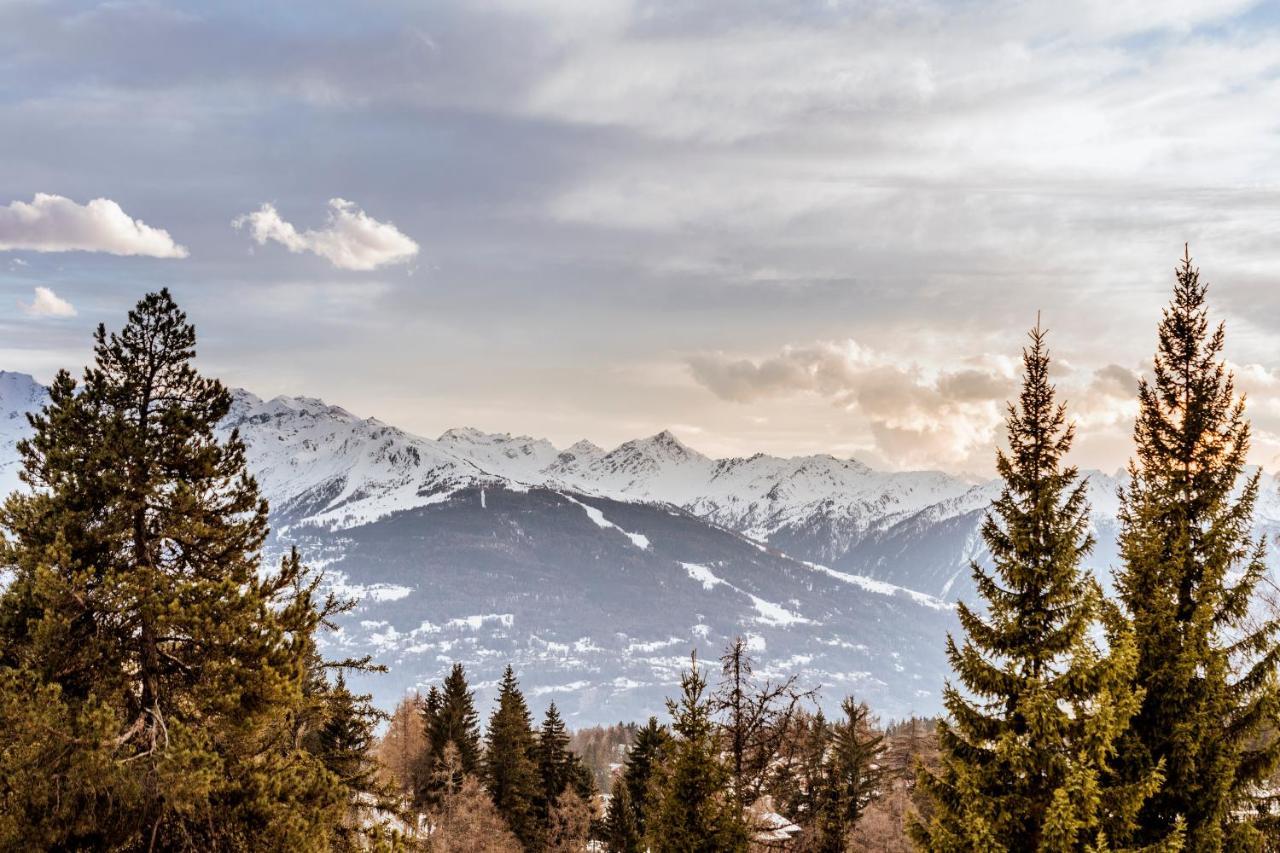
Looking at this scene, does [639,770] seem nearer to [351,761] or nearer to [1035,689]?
[351,761]

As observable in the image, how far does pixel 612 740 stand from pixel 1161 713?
197094 mm

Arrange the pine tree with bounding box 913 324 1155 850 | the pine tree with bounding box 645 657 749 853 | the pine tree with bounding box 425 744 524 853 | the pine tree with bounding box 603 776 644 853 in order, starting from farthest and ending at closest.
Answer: the pine tree with bounding box 603 776 644 853 < the pine tree with bounding box 425 744 524 853 < the pine tree with bounding box 645 657 749 853 < the pine tree with bounding box 913 324 1155 850

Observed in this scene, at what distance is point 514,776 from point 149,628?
45.0 meters

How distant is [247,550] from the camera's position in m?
17.0

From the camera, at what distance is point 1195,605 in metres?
16.6

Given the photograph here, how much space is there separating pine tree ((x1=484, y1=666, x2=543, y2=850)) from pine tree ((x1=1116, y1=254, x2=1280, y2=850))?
149 ft

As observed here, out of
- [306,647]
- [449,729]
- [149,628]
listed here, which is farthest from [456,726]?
[149,628]

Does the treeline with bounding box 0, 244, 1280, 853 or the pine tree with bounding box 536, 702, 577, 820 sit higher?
the treeline with bounding box 0, 244, 1280, 853

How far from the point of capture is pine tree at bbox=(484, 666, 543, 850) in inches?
2180

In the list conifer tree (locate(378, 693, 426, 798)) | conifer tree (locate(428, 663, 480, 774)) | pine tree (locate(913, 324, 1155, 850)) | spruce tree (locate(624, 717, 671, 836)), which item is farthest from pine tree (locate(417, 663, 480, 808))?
pine tree (locate(913, 324, 1155, 850))

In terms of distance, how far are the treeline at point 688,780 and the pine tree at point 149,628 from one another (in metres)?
9.05

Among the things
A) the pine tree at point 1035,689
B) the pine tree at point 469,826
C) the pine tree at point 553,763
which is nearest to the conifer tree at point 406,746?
the pine tree at point 553,763

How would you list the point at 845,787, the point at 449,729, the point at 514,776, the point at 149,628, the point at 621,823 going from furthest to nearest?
the point at 449,729 → the point at 514,776 → the point at 621,823 → the point at 845,787 → the point at 149,628

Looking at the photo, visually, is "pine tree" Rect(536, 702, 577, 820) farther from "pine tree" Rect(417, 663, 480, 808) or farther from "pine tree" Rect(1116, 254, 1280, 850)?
"pine tree" Rect(1116, 254, 1280, 850)
